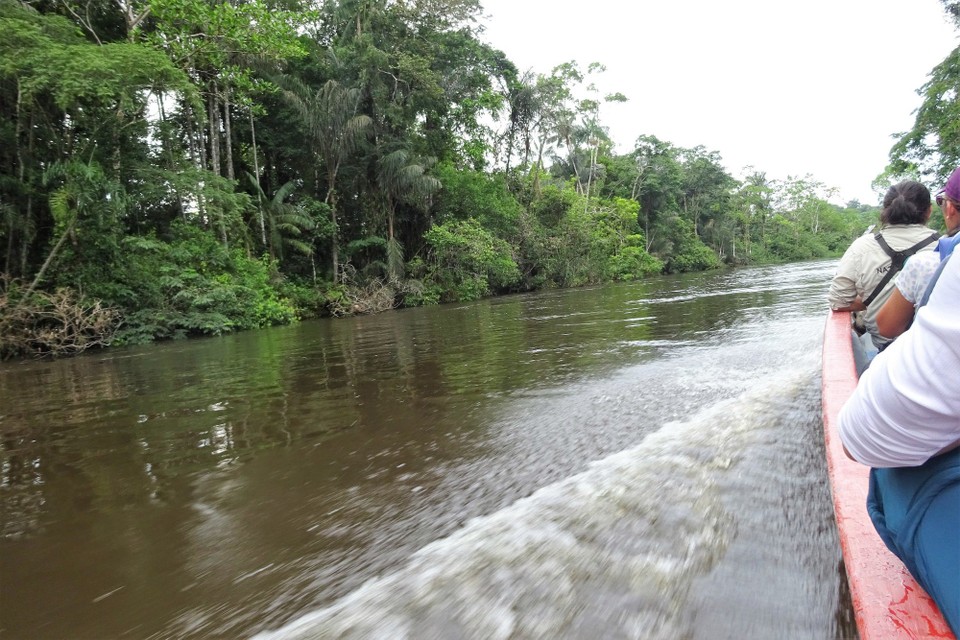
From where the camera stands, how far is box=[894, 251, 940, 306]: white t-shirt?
140 centimetres

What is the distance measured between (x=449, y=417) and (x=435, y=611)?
6.70 ft

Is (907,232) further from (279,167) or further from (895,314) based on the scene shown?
(279,167)

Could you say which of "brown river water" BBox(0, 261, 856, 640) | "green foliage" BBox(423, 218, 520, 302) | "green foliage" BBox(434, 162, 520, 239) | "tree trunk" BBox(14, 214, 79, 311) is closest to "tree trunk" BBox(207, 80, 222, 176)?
"tree trunk" BBox(14, 214, 79, 311)

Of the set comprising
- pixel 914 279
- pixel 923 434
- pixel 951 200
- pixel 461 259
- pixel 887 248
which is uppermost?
pixel 461 259

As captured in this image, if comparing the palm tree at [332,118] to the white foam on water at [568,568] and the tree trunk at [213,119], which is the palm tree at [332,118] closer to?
the tree trunk at [213,119]

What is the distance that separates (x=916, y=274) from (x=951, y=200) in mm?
301

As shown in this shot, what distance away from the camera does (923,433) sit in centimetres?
86

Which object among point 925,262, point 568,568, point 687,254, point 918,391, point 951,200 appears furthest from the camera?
point 687,254

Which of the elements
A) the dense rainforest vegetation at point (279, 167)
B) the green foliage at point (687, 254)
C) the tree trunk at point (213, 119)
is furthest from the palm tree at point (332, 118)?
the green foliage at point (687, 254)

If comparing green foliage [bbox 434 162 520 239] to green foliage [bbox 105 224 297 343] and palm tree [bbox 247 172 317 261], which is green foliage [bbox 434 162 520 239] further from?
green foliage [bbox 105 224 297 343]

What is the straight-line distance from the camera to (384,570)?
1.69 m

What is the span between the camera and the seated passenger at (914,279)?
1.41 m

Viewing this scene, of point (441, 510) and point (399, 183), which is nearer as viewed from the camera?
point (441, 510)

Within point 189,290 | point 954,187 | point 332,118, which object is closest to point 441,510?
point 954,187
